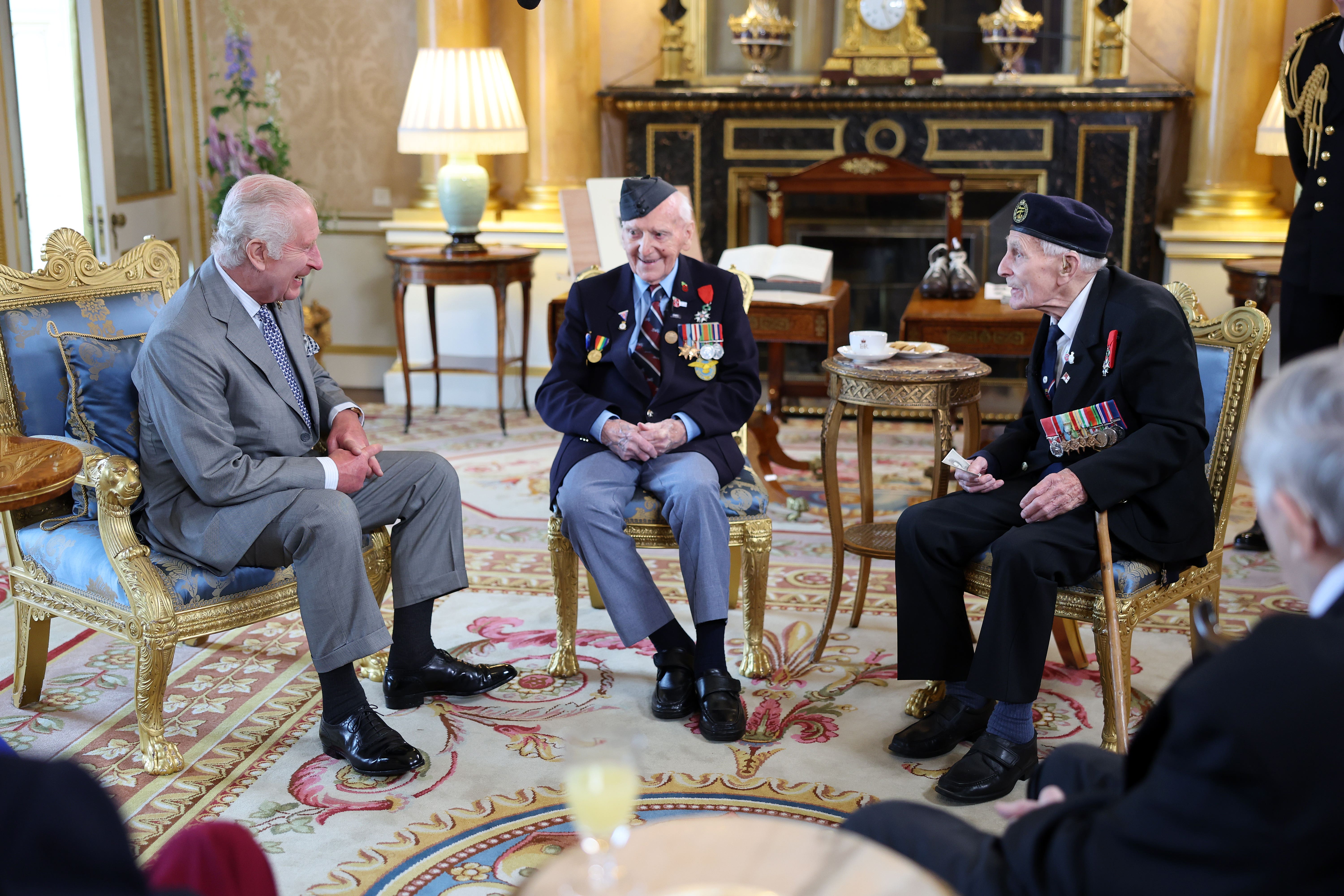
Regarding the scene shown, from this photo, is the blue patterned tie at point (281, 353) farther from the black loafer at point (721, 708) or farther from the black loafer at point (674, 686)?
the black loafer at point (721, 708)

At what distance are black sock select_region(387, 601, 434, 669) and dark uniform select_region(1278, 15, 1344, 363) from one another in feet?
9.70

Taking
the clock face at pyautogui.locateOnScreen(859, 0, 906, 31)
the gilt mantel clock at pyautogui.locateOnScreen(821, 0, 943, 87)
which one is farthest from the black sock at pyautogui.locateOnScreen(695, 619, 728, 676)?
the clock face at pyautogui.locateOnScreen(859, 0, 906, 31)

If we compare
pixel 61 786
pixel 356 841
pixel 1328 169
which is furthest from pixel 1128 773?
pixel 1328 169

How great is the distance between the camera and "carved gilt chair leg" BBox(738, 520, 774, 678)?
10.4 feet

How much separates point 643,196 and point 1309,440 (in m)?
2.19

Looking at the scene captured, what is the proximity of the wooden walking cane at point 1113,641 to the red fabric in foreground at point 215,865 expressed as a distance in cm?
182

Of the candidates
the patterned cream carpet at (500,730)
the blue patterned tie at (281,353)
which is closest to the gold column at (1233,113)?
the patterned cream carpet at (500,730)

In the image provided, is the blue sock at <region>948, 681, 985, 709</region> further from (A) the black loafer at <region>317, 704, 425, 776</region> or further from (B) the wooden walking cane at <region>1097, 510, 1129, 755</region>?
(A) the black loafer at <region>317, 704, 425, 776</region>

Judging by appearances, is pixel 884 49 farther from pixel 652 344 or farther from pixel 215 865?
pixel 215 865

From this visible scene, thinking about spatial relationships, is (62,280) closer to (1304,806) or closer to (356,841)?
(356,841)

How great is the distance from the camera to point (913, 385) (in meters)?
3.29

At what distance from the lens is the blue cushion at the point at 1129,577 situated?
2662 mm

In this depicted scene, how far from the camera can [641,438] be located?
3.13 metres

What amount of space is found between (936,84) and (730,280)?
11.5ft
